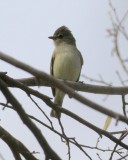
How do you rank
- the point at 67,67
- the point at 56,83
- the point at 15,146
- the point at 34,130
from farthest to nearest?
the point at 67,67, the point at 15,146, the point at 34,130, the point at 56,83

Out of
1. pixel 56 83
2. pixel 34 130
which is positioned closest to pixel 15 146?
pixel 34 130

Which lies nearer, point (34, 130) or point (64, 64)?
point (34, 130)

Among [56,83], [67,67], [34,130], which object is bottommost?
[56,83]

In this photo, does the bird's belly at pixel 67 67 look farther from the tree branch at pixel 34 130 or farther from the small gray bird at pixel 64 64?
the tree branch at pixel 34 130

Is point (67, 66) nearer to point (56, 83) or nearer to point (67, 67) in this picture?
point (67, 67)

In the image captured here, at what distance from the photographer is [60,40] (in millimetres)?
8078

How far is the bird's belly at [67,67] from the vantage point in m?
7.11

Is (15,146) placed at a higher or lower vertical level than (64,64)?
lower

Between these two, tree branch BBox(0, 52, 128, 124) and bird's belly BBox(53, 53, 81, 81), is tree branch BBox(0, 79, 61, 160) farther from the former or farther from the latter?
bird's belly BBox(53, 53, 81, 81)

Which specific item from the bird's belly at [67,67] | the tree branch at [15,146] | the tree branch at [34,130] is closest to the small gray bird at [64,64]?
the bird's belly at [67,67]

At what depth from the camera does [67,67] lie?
23.3ft

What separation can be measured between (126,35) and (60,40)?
3.41 meters

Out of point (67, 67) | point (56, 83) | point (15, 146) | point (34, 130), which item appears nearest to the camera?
point (56, 83)

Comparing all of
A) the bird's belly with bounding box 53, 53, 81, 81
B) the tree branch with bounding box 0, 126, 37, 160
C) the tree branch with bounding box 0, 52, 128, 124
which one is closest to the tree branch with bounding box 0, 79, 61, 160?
the tree branch with bounding box 0, 126, 37, 160
